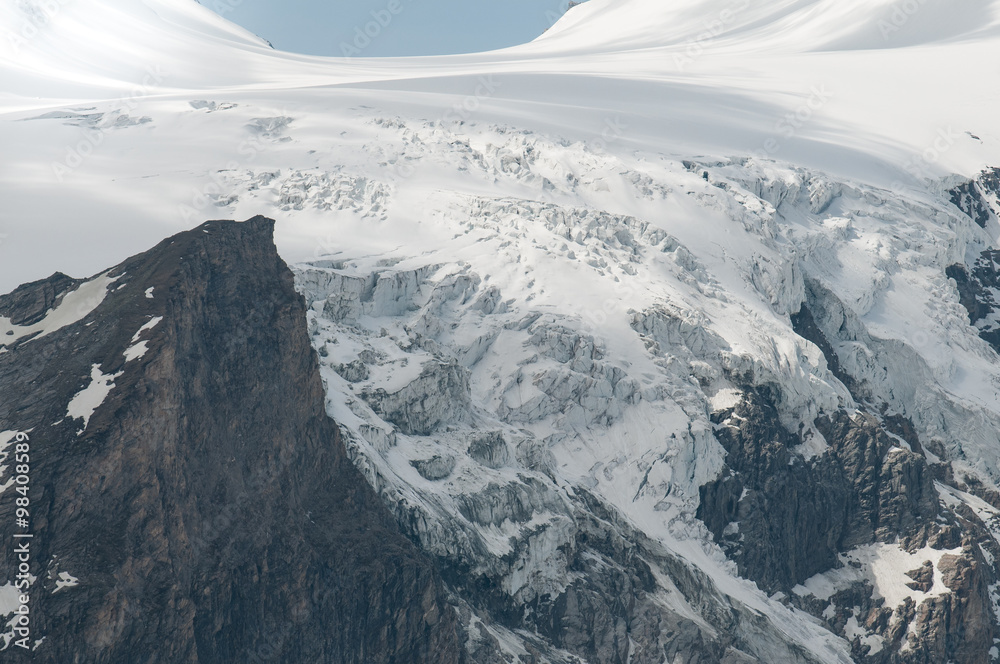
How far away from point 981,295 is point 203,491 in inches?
5961

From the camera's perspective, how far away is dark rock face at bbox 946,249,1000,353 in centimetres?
18225

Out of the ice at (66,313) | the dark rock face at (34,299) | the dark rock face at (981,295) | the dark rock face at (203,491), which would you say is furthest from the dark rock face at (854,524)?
the dark rock face at (34,299)

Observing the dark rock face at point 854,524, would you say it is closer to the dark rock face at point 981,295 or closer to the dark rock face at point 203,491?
the dark rock face at point 981,295

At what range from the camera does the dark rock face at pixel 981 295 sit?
18225 centimetres

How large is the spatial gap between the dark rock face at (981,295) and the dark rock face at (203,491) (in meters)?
127

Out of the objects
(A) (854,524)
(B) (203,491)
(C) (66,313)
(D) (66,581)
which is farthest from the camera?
(A) (854,524)

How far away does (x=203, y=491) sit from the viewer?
75.4m

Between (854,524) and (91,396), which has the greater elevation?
(91,396)

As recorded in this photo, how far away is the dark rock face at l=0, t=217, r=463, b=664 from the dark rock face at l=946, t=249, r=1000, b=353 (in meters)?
127

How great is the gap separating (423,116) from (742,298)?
238ft

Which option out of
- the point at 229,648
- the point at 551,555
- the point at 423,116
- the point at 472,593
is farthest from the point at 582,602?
the point at 423,116

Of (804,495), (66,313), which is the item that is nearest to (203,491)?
(66,313)

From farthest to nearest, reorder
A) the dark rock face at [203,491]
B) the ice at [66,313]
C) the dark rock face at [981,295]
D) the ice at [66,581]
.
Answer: the dark rock face at [981,295], the ice at [66,313], the dark rock face at [203,491], the ice at [66,581]
